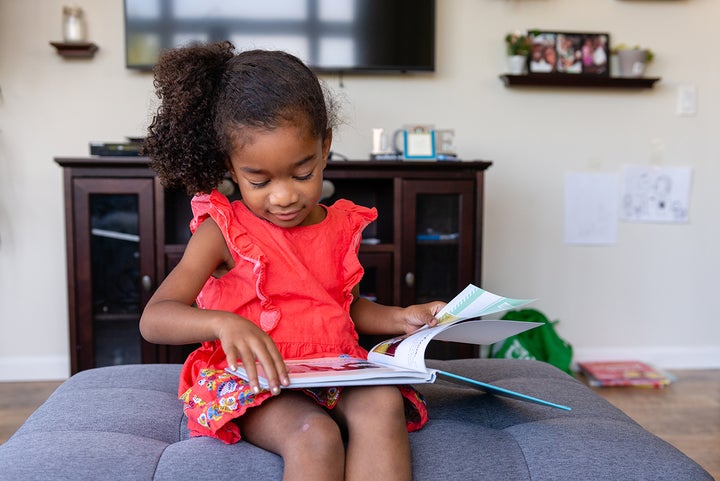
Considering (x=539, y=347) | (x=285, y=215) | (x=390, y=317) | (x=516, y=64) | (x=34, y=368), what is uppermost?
(x=516, y=64)

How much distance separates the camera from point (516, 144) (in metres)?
2.65

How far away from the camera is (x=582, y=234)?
8.90 feet

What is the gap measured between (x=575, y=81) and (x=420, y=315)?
5.89 ft

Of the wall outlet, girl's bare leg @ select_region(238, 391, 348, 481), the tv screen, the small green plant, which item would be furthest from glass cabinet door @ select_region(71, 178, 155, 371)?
the wall outlet

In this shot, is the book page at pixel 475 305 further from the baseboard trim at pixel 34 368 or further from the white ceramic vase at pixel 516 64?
the baseboard trim at pixel 34 368

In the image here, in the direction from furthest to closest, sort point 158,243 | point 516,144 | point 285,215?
1. point 516,144
2. point 158,243
3. point 285,215

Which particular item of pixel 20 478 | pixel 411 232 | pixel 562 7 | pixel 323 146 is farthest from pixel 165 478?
pixel 562 7

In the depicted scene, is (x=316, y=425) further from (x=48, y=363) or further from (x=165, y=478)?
(x=48, y=363)

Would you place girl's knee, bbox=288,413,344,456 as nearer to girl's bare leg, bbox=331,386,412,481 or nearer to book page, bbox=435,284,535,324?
girl's bare leg, bbox=331,386,412,481

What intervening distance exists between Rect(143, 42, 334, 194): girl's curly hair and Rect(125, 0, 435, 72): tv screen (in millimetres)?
1385

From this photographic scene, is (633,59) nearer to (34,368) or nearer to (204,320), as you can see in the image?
(204,320)

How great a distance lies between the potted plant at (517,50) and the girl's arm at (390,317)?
1595mm

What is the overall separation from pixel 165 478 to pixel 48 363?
76.7 inches

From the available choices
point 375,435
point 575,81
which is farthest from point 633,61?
point 375,435
